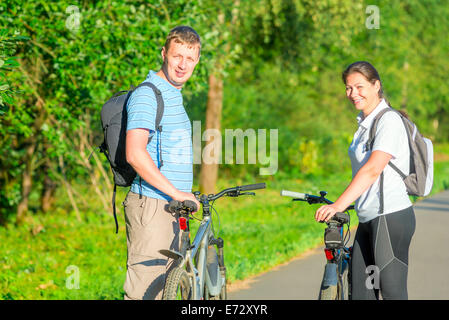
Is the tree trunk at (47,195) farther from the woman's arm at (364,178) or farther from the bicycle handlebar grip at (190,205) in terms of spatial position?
the woman's arm at (364,178)

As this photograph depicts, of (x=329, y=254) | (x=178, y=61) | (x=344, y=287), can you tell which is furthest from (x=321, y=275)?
(x=178, y=61)

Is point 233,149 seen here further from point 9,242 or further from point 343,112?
point 9,242

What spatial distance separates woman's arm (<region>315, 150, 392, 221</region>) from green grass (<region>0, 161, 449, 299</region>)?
3.43 meters

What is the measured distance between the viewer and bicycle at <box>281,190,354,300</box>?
3844 mm

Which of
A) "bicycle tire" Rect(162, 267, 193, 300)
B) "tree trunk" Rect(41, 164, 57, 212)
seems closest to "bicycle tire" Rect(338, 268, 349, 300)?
"bicycle tire" Rect(162, 267, 193, 300)

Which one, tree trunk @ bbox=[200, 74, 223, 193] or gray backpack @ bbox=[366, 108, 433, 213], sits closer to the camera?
gray backpack @ bbox=[366, 108, 433, 213]

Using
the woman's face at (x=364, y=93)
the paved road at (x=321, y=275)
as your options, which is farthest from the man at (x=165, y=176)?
the paved road at (x=321, y=275)

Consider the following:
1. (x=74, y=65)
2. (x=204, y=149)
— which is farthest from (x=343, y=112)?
(x=74, y=65)

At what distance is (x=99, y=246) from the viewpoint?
10703 millimetres

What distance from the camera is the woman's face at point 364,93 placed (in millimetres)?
3893

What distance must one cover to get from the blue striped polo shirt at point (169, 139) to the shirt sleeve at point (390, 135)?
3.41 ft

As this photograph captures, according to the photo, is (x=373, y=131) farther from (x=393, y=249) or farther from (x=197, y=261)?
(x=197, y=261)

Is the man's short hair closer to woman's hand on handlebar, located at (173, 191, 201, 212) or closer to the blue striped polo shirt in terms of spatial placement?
the blue striped polo shirt

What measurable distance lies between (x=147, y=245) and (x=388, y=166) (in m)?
1.40
